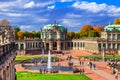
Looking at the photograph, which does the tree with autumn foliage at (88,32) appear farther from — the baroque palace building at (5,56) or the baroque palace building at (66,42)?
the baroque palace building at (5,56)

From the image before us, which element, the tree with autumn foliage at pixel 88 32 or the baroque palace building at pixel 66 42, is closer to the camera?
the baroque palace building at pixel 66 42

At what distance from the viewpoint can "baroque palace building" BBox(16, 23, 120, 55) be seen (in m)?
116

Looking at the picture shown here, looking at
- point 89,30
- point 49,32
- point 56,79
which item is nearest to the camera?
point 56,79

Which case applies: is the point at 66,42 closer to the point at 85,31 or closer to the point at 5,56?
the point at 85,31

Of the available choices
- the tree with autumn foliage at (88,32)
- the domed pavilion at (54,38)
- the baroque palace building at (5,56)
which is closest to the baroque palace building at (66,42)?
the domed pavilion at (54,38)

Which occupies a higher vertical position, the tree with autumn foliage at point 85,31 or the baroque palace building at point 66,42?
the tree with autumn foliage at point 85,31

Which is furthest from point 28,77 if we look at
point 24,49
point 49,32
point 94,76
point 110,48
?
point 49,32

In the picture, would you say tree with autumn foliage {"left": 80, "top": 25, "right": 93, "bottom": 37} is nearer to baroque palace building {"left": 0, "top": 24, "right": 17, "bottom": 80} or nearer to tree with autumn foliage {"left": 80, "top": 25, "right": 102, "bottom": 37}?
tree with autumn foliage {"left": 80, "top": 25, "right": 102, "bottom": 37}

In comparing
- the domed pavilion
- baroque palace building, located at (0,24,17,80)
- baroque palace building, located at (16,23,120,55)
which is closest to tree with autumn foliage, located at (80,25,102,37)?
baroque palace building, located at (16,23,120,55)

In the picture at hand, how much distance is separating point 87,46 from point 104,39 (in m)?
10.1

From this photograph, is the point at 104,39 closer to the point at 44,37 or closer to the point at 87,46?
the point at 87,46

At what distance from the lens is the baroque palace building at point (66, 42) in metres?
116

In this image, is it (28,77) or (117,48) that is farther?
(117,48)

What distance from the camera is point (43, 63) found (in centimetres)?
7869
